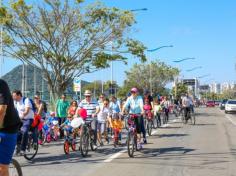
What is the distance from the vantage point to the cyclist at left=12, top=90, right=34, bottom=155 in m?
11.4

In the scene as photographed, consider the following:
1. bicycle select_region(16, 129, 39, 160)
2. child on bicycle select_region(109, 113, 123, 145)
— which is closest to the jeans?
bicycle select_region(16, 129, 39, 160)

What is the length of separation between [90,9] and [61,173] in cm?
2378

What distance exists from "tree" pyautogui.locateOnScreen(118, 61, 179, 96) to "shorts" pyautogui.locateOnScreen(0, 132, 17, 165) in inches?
2973

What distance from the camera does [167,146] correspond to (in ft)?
48.9

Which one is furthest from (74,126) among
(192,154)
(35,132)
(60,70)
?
(60,70)

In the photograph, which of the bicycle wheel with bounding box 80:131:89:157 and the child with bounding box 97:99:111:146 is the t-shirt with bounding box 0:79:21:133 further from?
the child with bounding box 97:99:111:146

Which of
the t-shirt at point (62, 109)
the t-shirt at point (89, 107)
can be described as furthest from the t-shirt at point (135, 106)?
the t-shirt at point (62, 109)

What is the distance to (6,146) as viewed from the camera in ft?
18.9

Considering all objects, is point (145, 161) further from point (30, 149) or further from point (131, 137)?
point (30, 149)

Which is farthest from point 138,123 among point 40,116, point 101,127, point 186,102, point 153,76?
point 153,76

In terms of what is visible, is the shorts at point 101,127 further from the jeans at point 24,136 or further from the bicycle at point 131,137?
the jeans at point 24,136

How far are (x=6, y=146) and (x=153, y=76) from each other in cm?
7810

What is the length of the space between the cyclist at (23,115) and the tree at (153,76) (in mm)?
69660

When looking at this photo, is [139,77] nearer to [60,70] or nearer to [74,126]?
[60,70]
